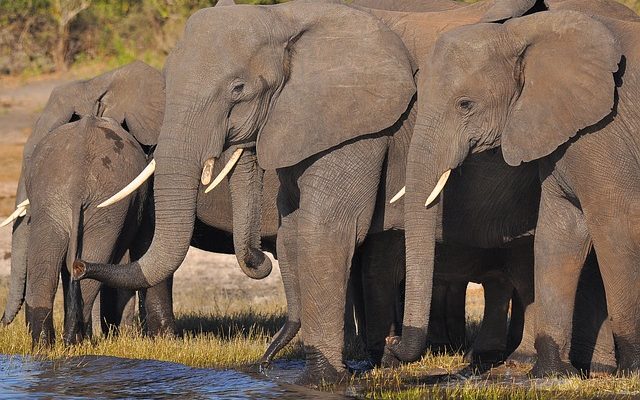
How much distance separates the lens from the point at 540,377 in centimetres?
899

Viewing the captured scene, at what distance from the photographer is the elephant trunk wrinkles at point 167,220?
28.4 ft

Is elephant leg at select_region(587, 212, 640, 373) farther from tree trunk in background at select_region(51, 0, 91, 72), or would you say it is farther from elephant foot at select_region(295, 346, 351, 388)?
tree trunk in background at select_region(51, 0, 91, 72)

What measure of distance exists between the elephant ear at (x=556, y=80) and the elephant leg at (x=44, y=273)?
11.1 feet

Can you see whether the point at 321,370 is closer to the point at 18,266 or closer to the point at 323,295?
the point at 323,295

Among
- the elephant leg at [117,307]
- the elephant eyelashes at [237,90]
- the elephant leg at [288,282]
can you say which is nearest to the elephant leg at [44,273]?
the elephant leg at [117,307]

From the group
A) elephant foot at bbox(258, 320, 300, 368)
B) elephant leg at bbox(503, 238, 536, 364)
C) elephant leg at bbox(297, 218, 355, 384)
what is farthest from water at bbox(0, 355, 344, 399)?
elephant leg at bbox(503, 238, 536, 364)

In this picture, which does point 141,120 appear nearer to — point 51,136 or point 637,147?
point 51,136

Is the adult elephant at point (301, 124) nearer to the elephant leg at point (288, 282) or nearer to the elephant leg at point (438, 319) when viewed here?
the elephant leg at point (288, 282)

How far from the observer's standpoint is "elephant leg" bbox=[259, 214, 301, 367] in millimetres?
9547

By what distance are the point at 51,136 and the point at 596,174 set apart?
4.06 meters

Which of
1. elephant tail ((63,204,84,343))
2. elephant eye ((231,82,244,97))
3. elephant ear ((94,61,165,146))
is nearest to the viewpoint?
elephant eye ((231,82,244,97))

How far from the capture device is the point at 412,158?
8633mm

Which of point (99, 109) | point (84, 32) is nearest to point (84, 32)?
point (84, 32)

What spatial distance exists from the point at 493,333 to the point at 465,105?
2139 millimetres
